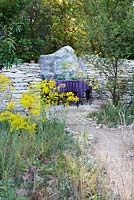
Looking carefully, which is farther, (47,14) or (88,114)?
(47,14)

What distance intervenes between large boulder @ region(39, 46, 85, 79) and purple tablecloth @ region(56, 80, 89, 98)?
21.3 inches

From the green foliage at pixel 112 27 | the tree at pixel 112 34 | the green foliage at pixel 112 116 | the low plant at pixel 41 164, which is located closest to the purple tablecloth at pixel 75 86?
the tree at pixel 112 34

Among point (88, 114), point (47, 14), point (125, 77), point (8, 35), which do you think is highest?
point (47, 14)

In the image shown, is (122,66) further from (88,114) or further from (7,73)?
(7,73)

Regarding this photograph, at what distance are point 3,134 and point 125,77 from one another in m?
4.54

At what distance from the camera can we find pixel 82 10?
9484 mm

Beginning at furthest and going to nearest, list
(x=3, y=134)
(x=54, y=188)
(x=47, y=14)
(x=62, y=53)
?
(x=47, y=14) < (x=62, y=53) < (x=3, y=134) < (x=54, y=188)

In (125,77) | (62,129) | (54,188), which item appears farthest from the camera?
(125,77)

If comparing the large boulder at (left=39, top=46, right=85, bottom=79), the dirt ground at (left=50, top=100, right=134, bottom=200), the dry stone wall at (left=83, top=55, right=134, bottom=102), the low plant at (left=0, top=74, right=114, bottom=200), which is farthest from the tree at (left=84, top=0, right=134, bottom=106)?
the low plant at (left=0, top=74, right=114, bottom=200)

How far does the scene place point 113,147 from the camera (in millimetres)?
4516

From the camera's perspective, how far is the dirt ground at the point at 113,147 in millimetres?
2896

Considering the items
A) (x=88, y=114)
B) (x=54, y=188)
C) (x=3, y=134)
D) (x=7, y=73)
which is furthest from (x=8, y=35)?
(x=7, y=73)

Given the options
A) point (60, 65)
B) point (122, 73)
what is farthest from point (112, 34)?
point (60, 65)

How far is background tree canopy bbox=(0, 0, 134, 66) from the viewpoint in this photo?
4023 millimetres
